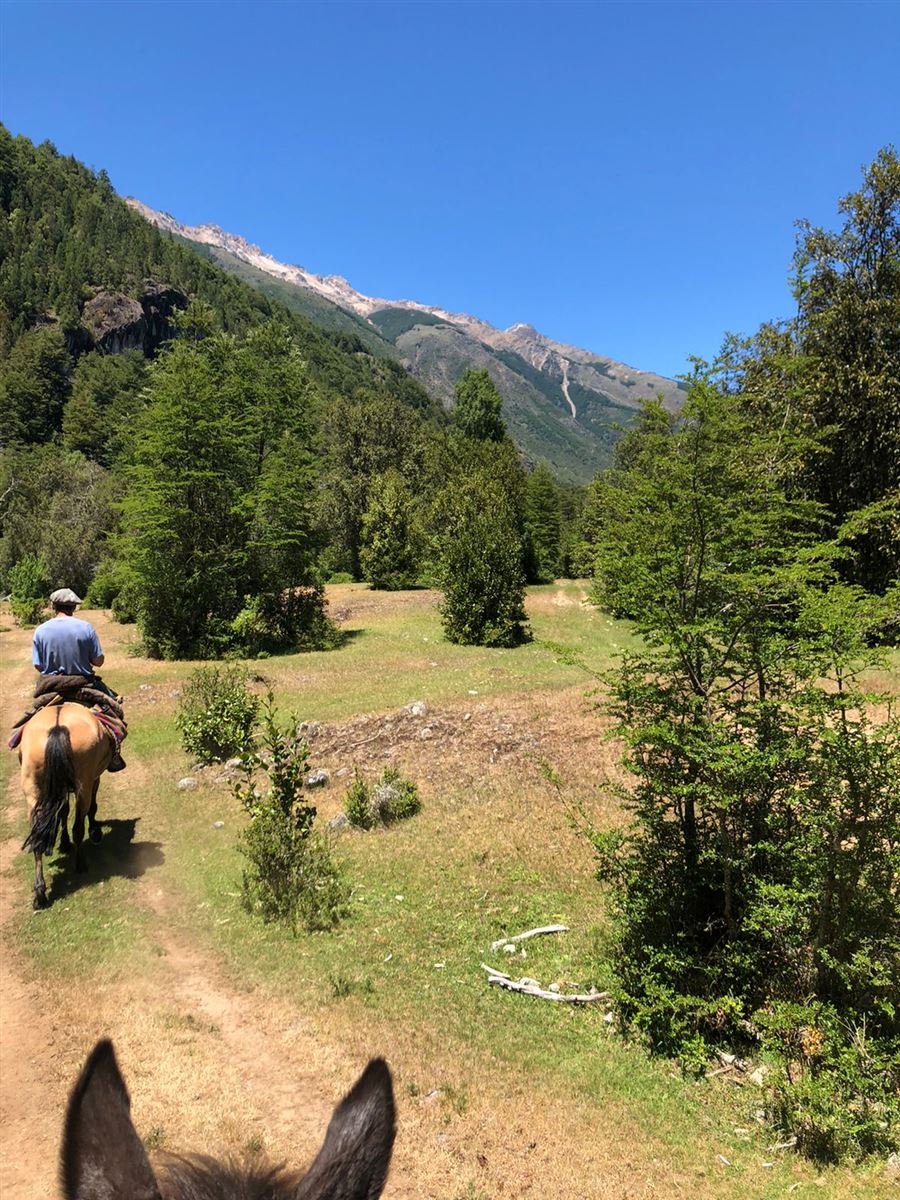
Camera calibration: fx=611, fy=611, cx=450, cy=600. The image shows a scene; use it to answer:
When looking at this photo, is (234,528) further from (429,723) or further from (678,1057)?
(678,1057)

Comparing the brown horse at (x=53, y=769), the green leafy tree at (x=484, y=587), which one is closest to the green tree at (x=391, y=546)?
the green leafy tree at (x=484, y=587)

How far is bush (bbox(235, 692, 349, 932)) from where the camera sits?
293 inches

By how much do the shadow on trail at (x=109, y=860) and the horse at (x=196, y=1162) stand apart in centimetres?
744

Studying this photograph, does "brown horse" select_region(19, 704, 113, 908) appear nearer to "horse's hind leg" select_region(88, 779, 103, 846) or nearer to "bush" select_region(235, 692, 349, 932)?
"horse's hind leg" select_region(88, 779, 103, 846)

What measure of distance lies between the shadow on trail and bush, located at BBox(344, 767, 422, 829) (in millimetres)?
2899

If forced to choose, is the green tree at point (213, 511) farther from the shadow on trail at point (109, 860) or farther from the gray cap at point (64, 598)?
the shadow on trail at point (109, 860)

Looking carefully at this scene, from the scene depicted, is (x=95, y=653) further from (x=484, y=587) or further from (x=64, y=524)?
(x=64, y=524)

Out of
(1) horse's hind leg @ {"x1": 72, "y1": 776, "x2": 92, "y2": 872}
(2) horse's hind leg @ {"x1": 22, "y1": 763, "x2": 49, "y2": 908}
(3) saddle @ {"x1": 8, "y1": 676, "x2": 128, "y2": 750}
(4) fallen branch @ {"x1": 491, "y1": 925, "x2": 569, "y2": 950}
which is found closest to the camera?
(4) fallen branch @ {"x1": 491, "y1": 925, "x2": 569, "y2": 950}

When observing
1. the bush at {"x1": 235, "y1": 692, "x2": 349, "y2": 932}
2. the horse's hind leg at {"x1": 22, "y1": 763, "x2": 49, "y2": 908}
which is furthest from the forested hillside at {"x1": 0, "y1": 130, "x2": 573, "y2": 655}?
the bush at {"x1": 235, "y1": 692, "x2": 349, "y2": 932}

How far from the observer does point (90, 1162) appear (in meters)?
1.75

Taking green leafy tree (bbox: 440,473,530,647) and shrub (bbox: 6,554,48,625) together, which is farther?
shrub (bbox: 6,554,48,625)

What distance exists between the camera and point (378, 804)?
10.0m

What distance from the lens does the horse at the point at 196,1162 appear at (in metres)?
1.74

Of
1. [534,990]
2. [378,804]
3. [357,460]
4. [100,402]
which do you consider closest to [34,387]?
[100,402]
